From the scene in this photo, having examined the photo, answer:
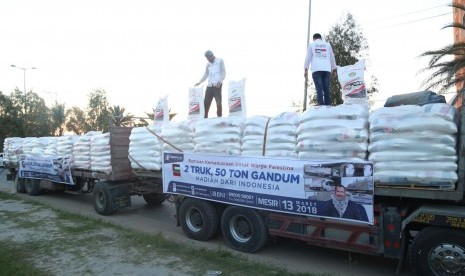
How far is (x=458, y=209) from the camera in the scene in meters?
4.80

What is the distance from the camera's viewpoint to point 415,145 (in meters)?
4.91

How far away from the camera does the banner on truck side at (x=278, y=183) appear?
532 cm

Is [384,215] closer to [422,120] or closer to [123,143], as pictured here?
[422,120]

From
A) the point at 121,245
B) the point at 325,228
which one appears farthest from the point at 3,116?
the point at 325,228

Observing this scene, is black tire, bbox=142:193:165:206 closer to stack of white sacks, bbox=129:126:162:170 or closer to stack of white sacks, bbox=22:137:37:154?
stack of white sacks, bbox=129:126:162:170

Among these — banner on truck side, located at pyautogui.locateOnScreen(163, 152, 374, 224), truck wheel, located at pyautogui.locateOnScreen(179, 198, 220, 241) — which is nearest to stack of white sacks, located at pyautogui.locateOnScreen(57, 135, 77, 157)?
banner on truck side, located at pyautogui.locateOnScreen(163, 152, 374, 224)

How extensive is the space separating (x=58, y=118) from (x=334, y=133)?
4798 centimetres

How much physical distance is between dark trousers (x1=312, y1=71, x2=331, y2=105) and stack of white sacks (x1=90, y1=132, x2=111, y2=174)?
5.29 m

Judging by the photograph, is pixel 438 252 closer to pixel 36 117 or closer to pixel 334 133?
pixel 334 133

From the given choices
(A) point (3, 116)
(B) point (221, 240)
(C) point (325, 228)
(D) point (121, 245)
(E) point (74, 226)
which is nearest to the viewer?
(C) point (325, 228)

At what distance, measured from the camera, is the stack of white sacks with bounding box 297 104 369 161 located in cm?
537

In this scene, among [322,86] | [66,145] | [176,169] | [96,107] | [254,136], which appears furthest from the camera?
[96,107]

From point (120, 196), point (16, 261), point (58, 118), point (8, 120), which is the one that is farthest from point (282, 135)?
point (58, 118)

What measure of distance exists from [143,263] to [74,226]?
3.19 meters
